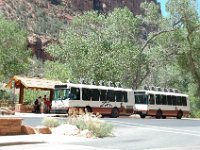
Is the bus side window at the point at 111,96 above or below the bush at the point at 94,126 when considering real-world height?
above

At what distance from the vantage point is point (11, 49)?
211ft

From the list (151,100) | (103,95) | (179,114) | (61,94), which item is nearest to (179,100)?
(179,114)

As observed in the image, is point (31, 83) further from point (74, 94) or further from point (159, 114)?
point (159, 114)

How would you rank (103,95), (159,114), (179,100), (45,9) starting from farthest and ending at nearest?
1. (45,9)
2. (179,100)
3. (159,114)
4. (103,95)

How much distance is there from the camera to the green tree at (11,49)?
207ft

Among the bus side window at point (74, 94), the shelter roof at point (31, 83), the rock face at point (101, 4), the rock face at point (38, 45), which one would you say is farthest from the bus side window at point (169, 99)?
the rock face at point (101, 4)

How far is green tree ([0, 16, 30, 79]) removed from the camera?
2485 inches

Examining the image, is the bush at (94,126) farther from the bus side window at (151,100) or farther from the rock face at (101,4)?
the rock face at (101,4)

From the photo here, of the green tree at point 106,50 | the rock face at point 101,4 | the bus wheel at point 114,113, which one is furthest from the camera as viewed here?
the rock face at point 101,4

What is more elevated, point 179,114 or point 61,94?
point 61,94

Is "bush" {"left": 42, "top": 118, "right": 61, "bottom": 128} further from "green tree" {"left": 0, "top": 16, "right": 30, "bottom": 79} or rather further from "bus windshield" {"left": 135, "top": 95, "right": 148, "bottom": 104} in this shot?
"green tree" {"left": 0, "top": 16, "right": 30, "bottom": 79}

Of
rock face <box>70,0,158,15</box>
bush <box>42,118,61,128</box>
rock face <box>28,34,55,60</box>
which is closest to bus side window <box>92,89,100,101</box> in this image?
bush <box>42,118,61,128</box>

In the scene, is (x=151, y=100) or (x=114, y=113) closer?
(x=114, y=113)

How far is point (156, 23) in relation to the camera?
2194 inches
